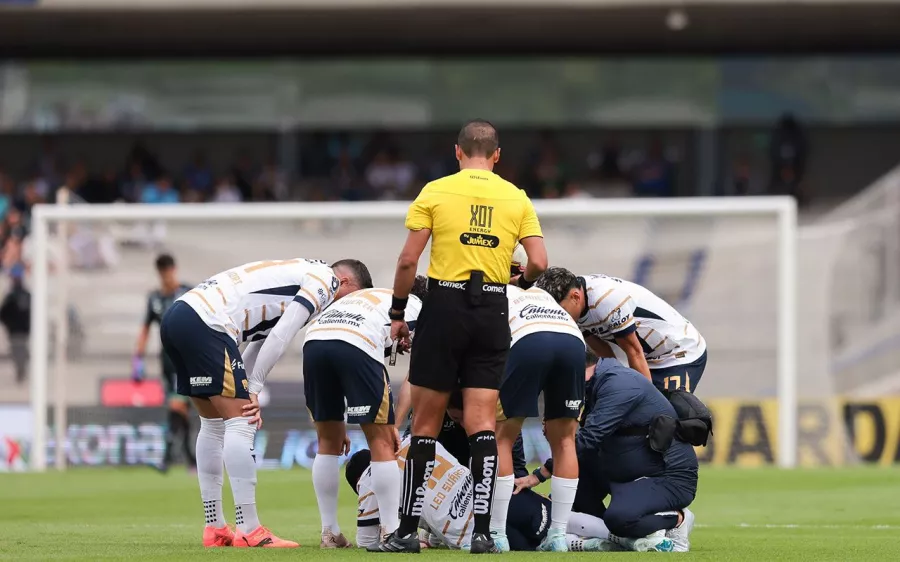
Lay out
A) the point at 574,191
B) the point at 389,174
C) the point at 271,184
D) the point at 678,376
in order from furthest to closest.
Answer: the point at 389,174 < the point at 271,184 < the point at 574,191 < the point at 678,376

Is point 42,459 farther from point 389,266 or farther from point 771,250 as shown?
point 771,250

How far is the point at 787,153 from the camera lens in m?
25.3

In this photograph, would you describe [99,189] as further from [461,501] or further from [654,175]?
[461,501]

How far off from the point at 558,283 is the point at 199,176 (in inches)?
671

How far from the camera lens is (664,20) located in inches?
949

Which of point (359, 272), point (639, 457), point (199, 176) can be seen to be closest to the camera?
point (639, 457)

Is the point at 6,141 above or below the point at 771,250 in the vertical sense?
above

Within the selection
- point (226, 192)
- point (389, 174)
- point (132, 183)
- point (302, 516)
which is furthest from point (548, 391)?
point (132, 183)

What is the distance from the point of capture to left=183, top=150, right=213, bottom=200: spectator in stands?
25594mm

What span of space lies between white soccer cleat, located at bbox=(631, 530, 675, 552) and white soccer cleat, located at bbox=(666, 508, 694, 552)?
45 millimetres

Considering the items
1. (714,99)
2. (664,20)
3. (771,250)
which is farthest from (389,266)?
(714,99)

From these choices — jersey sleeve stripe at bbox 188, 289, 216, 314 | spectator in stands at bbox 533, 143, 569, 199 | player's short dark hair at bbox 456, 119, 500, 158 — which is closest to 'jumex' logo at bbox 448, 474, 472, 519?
jersey sleeve stripe at bbox 188, 289, 216, 314

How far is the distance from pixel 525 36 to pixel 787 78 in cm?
475

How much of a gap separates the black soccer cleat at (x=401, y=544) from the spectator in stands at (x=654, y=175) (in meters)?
17.3
